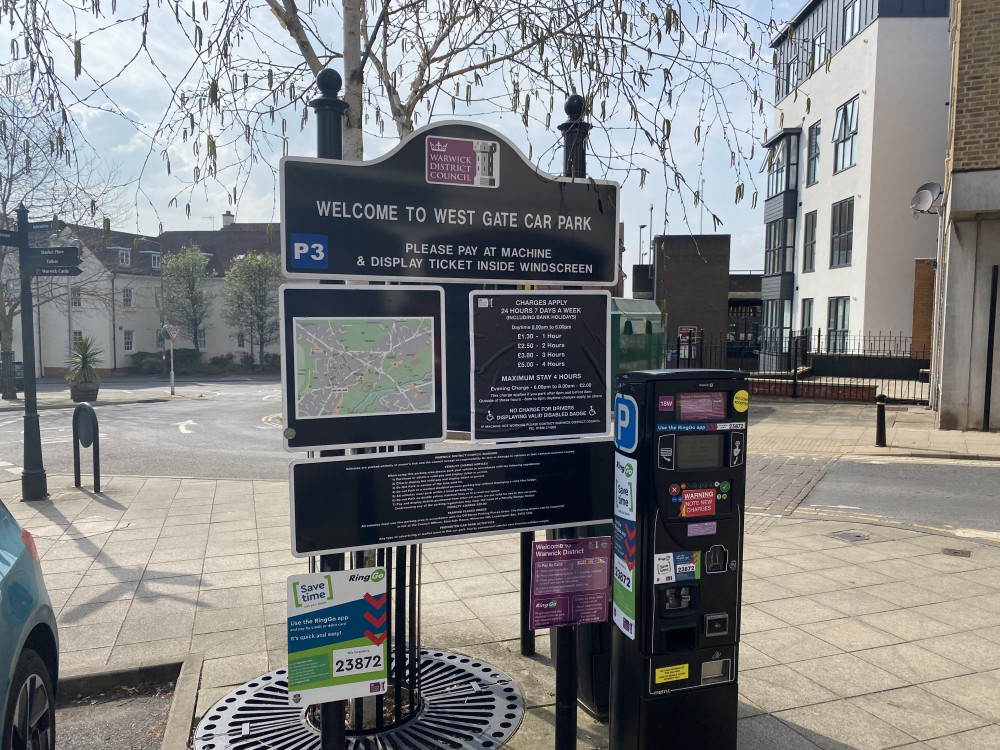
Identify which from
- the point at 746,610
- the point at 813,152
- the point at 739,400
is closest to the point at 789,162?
the point at 813,152

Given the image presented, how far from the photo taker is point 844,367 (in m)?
24.4

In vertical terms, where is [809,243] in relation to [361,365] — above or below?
above

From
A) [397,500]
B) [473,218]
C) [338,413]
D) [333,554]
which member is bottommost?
[333,554]

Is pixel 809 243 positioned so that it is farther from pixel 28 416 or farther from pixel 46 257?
pixel 28 416

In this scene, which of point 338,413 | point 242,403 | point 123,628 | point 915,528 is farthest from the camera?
point 242,403

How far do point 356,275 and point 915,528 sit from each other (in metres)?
7.00

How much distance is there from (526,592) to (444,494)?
3.33 feet

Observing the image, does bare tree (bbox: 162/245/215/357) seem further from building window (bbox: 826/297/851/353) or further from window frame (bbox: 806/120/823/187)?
building window (bbox: 826/297/851/353)

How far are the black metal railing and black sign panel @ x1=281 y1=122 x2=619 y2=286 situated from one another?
16321 millimetres

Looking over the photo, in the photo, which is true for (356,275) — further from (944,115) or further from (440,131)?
(944,115)

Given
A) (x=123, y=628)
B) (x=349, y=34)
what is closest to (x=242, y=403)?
(x=123, y=628)

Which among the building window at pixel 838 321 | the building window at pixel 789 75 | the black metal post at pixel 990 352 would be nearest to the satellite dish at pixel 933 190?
the black metal post at pixel 990 352

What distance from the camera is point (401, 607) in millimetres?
3455

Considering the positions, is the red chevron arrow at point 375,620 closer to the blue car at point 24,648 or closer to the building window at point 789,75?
the blue car at point 24,648
